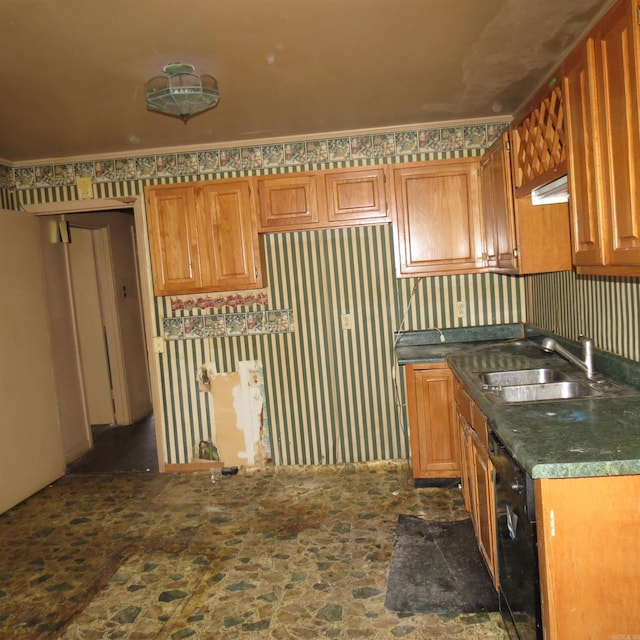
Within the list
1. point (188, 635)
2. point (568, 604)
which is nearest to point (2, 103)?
point (188, 635)

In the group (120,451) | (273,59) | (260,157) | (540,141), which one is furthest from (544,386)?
(120,451)

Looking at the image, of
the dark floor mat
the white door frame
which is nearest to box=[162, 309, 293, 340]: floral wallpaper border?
the white door frame

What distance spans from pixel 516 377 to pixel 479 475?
627 millimetres

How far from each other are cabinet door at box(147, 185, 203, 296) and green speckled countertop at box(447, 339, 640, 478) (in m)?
2.14

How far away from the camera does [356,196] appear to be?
3.95 meters

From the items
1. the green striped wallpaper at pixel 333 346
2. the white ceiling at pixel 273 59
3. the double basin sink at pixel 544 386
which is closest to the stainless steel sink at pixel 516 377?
the double basin sink at pixel 544 386

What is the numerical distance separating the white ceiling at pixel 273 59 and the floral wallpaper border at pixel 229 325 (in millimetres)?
1307

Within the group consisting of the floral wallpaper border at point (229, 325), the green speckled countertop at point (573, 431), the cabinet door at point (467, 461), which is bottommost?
the cabinet door at point (467, 461)

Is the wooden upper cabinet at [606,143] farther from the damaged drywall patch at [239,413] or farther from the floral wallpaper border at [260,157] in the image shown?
the damaged drywall patch at [239,413]

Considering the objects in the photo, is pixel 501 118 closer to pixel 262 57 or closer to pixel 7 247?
pixel 262 57

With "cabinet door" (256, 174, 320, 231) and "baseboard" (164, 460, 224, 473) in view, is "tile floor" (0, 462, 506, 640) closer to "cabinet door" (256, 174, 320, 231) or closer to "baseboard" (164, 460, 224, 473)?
"baseboard" (164, 460, 224, 473)

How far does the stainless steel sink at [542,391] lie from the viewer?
2641 mm

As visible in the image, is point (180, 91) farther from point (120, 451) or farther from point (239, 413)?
point (120, 451)

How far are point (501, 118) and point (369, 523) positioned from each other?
2847 millimetres
